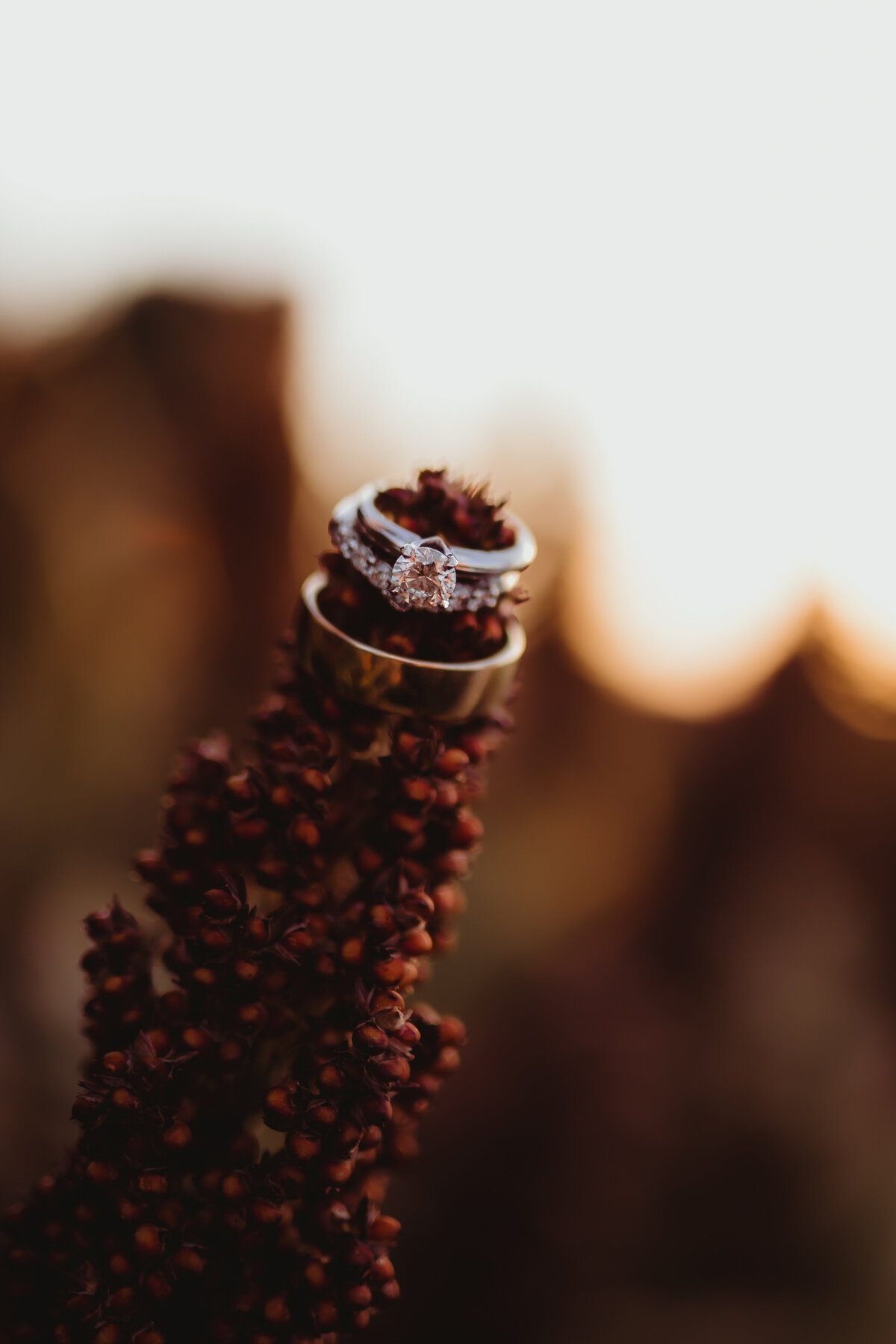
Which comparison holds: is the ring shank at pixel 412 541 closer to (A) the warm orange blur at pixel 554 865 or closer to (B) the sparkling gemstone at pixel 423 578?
(B) the sparkling gemstone at pixel 423 578

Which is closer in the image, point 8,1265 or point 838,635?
point 8,1265

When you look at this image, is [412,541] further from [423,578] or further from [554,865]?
[554,865]

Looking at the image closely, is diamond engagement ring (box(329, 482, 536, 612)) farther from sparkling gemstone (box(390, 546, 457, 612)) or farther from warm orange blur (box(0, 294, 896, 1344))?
warm orange blur (box(0, 294, 896, 1344))

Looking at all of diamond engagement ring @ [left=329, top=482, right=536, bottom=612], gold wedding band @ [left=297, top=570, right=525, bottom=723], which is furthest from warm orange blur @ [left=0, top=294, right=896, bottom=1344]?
diamond engagement ring @ [left=329, top=482, right=536, bottom=612]

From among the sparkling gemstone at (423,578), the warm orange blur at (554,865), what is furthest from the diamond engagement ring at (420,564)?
the warm orange blur at (554,865)

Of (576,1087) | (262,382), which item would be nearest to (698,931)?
(576,1087)

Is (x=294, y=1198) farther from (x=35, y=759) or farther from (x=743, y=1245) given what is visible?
(x=35, y=759)

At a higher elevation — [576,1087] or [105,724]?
[576,1087]
